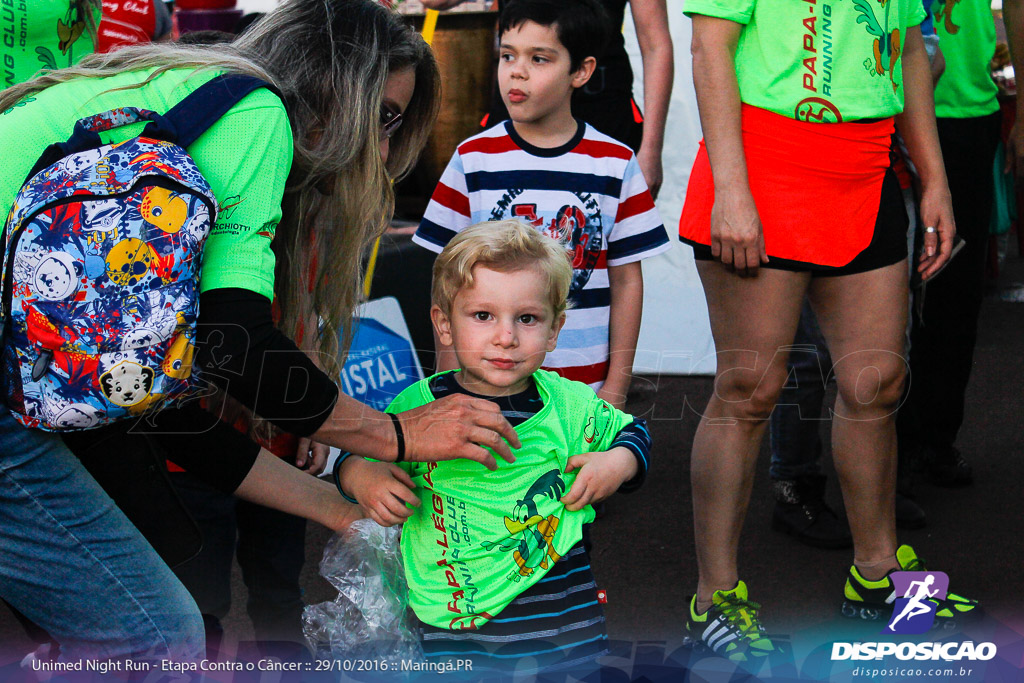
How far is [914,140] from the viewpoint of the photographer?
2406mm

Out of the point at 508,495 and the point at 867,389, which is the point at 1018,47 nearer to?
the point at 867,389

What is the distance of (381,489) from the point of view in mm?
1601

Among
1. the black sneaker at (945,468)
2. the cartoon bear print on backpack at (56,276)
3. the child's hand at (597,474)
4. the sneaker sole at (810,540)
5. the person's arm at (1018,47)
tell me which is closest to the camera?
the cartoon bear print on backpack at (56,276)

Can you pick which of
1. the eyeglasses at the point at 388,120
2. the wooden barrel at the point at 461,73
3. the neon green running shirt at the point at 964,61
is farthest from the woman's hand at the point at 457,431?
the wooden barrel at the point at 461,73

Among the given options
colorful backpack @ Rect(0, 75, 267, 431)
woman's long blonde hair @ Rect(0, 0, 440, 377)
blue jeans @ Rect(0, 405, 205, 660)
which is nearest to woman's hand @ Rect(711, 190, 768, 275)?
woman's long blonde hair @ Rect(0, 0, 440, 377)

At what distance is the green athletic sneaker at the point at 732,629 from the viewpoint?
2195 mm

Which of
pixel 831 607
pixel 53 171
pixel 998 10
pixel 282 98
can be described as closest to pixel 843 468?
pixel 831 607

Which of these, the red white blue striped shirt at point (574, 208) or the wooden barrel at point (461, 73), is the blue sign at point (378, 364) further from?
the red white blue striped shirt at point (574, 208)

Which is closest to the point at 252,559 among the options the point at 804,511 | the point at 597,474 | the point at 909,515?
the point at 597,474

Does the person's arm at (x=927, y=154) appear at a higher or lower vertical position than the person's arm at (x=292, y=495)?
higher

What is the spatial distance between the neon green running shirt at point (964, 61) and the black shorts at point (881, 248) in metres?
0.95

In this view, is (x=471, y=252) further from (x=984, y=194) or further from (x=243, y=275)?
(x=984, y=194)

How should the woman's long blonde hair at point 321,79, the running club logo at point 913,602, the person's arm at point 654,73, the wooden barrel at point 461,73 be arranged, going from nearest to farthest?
1. the woman's long blonde hair at point 321,79
2. the running club logo at point 913,602
3. the person's arm at point 654,73
4. the wooden barrel at point 461,73

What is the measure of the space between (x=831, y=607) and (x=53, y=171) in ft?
6.85
